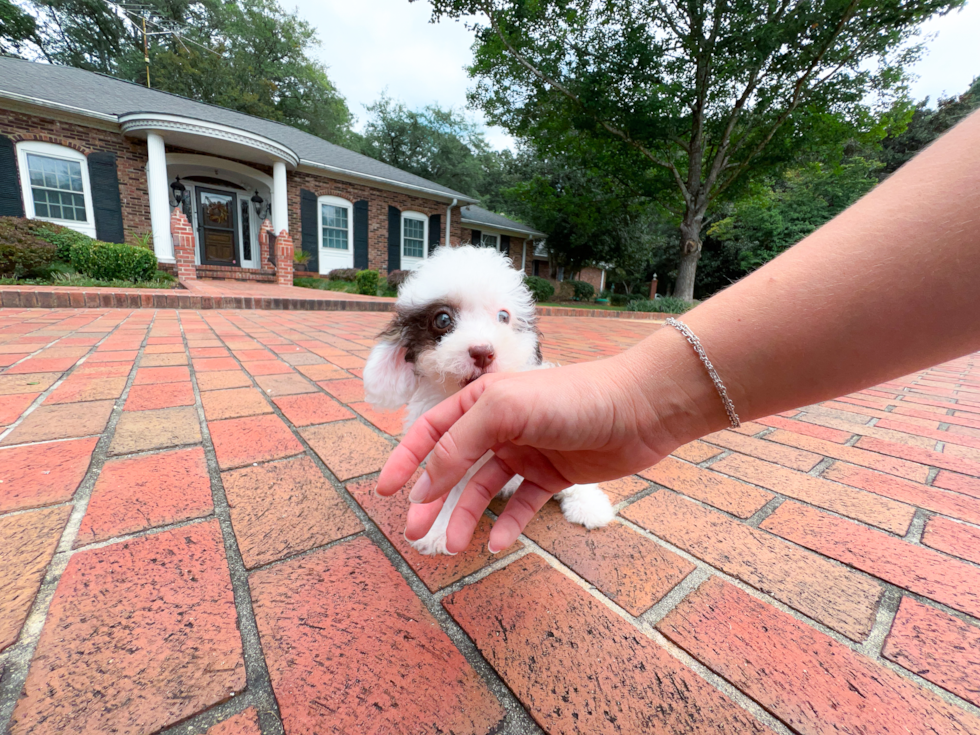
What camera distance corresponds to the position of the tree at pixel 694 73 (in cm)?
971

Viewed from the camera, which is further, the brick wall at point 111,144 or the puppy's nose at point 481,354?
the brick wall at point 111,144

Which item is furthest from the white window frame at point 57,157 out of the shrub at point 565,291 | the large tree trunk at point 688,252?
the large tree trunk at point 688,252

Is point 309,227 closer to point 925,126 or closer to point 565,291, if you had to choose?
point 565,291

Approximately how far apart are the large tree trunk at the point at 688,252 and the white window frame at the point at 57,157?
654 inches

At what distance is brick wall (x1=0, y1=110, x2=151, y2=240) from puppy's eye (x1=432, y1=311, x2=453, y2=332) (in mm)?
13048

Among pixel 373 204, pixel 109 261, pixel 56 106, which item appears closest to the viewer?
pixel 109 261

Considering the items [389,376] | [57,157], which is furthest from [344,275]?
[389,376]

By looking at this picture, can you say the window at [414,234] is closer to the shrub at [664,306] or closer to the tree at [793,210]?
the shrub at [664,306]

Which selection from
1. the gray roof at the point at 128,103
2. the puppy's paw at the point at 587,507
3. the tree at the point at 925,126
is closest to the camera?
the puppy's paw at the point at 587,507

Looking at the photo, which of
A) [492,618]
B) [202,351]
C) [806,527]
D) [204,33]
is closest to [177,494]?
[492,618]

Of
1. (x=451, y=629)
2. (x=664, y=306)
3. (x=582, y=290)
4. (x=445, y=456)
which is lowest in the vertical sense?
(x=451, y=629)

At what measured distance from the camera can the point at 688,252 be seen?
44.0 ft

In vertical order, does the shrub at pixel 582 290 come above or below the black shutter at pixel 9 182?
below

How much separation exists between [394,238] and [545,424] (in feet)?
48.9
